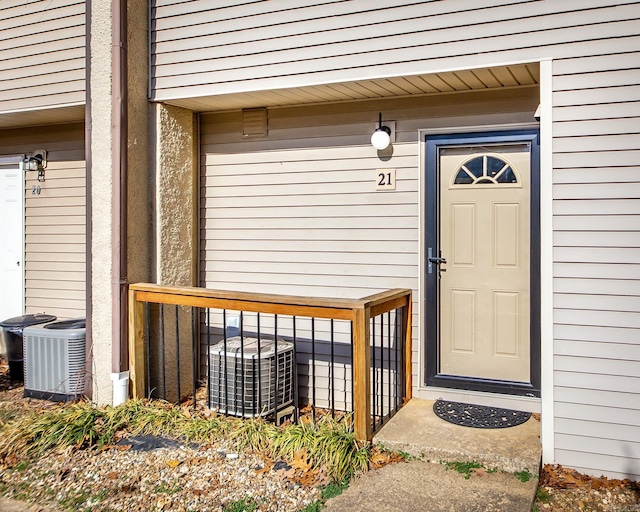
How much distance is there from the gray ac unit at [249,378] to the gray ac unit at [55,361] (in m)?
1.17

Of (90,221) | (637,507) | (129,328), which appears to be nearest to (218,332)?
(129,328)

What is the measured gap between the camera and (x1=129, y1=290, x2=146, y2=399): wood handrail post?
471 cm

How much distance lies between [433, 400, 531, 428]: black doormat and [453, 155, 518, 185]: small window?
5.42 ft

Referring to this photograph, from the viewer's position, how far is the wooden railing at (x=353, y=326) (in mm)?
3750

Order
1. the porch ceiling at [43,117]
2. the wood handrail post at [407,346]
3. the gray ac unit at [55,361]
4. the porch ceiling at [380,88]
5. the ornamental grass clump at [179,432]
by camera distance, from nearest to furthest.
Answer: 1. the ornamental grass clump at [179,432]
2. the porch ceiling at [380,88]
3. the wood handrail post at [407,346]
4. the gray ac unit at [55,361]
5. the porch ceiling at [43,117]

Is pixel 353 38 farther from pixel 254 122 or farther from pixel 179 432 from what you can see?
pixel 179 432

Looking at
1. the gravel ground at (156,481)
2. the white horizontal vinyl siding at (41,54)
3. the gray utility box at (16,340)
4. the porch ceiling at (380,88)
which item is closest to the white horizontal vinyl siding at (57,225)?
the gray utility box at (16,340)

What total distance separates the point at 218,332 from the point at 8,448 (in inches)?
80.2

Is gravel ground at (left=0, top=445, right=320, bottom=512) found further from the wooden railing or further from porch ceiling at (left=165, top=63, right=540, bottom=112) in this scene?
porch ceiling at (left=165, top=63, right=540, bottom=112)

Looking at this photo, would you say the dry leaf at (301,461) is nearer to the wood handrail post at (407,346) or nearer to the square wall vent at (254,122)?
the wood handrail post at (407,346)

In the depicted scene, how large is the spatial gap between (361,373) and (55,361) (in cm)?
281

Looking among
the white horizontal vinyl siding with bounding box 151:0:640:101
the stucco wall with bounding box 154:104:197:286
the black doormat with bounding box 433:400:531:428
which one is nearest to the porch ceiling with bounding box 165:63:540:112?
the white horizontal vinyl siding with bounding box 151:0:640:101

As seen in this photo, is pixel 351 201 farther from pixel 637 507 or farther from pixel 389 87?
pixel 637 507

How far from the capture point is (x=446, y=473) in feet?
11.5
